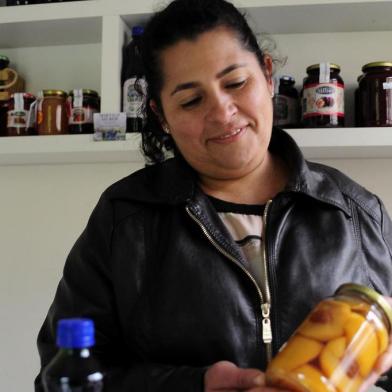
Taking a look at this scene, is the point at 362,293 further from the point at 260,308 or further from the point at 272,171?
the point at 272,171

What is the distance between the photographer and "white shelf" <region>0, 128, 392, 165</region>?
1.10m

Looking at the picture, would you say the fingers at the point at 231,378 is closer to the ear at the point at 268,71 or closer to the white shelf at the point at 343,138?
the ear at the point at 268,71

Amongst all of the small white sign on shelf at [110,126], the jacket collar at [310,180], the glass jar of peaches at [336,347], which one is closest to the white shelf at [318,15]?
the small white sign on shelf at [110,126]

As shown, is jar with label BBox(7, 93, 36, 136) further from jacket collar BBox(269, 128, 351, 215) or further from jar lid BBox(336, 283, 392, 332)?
jar lid BBox(336, 283, 392, 332)

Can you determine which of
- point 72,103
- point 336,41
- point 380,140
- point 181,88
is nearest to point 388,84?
point 380,140

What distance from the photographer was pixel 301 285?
697 mm

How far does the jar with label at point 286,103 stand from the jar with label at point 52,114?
1.53ft

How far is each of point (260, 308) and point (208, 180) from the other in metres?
0.21

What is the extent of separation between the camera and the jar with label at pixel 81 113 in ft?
3.99

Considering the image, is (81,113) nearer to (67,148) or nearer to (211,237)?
(67,148)

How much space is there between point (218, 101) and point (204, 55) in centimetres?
7

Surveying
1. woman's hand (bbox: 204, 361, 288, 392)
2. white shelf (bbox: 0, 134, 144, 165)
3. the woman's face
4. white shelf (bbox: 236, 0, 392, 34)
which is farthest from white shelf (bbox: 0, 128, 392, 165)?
woman's hand (bbox: 204, 361, 288, 392)

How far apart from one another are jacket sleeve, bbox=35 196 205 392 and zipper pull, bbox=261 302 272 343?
0.13 m

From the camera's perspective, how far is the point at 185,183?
30.5 inches
